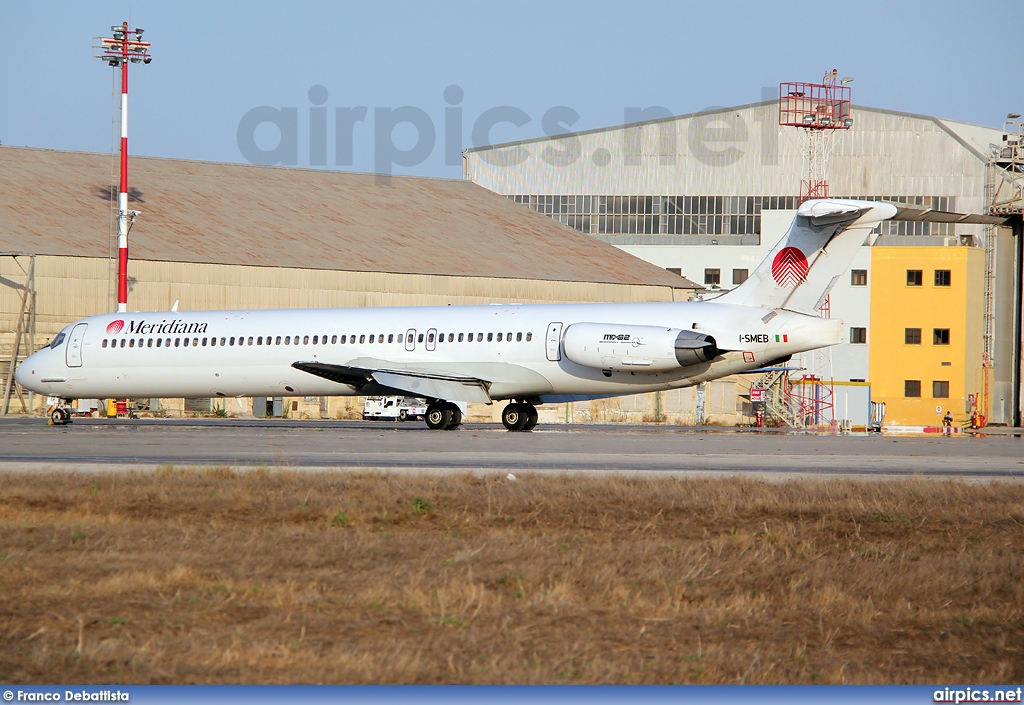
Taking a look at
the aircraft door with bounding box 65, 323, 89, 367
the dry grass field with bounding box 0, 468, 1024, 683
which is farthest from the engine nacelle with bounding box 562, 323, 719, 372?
the aircraft door with bounding box 65, 323, 89, 367

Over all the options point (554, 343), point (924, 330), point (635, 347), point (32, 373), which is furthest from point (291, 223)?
point (635, 347)

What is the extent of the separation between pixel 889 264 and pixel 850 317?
346 centimetres

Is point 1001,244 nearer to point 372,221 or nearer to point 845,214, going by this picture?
point 372,221

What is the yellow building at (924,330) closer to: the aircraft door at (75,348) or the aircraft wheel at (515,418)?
the aircraft wheel at (515,418)

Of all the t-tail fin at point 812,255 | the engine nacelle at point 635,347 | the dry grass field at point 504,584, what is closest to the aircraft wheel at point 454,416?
the engine nacelle at point 635,347

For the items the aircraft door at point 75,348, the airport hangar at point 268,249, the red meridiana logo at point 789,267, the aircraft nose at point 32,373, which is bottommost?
the aircraft nose at point 32,373

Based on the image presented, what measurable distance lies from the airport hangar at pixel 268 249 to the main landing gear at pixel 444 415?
63.0ft

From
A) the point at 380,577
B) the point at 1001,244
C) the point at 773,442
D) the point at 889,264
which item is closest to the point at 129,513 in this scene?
the point at 380,577

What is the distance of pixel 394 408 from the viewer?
1954 inches

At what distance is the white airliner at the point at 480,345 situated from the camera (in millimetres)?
29109

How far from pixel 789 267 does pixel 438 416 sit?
10641 mm

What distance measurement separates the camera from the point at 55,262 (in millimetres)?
48969

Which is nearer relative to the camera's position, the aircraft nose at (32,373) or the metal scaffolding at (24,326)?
the aircraft nose at (32,373)

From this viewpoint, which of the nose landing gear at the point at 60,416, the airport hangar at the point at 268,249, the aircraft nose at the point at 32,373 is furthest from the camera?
the airport hangar at the point at 268,249
